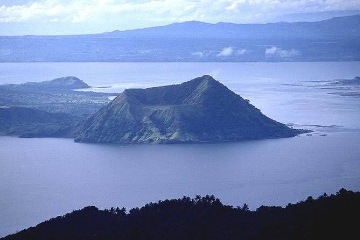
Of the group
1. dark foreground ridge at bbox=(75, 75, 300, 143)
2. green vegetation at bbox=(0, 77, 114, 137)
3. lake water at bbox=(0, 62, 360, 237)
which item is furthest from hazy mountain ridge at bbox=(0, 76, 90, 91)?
lake water at bbox=(0, 62, 360, 237)

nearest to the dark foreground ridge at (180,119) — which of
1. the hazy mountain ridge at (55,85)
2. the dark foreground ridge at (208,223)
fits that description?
the dark foreground ridge at (208,223)

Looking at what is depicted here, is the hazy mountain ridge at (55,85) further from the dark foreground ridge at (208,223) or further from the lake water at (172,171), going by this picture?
the dark foreground ridge at (208,223)

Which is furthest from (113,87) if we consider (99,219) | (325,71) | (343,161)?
(99,219)

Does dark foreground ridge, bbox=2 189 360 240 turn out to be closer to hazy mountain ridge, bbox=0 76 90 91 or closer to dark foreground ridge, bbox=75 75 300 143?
dark foreground ridge, bbox=75 75 300 143

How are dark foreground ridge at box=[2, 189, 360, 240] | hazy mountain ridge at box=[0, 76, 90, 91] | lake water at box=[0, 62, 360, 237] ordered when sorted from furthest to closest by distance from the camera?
hazy mountain ridge at box=[0, 76, 90, 91], lake water at box=[0, 62, 360, 237], dark foreground ridge at box=[2, 189, 360, 240]

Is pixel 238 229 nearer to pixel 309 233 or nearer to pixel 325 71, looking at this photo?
pixel 309 233

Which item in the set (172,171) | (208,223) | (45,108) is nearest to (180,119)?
(172,171)

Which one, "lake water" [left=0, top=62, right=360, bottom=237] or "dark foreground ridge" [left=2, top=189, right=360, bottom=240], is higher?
"dark foreground ridge" [left=2, top=189, right=360, bottom=240]
